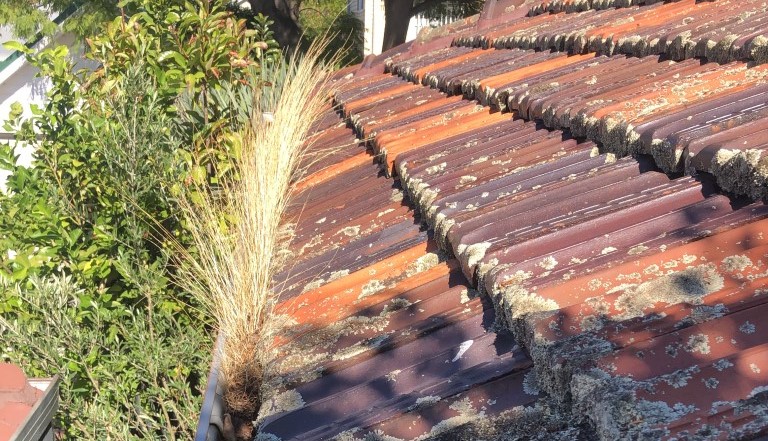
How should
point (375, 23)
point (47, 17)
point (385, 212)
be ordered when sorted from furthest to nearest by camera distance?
point (375, 23)
point (47, 17)
point (385, 212)

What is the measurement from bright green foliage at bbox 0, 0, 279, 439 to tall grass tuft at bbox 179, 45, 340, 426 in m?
0.24

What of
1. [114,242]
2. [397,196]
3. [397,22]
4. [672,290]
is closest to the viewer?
[672,290]

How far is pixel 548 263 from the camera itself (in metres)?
1.98

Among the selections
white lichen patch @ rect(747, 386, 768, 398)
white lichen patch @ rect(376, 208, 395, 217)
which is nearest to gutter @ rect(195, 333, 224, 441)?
white lichen patch @ rect(376, 208, 395, 217)

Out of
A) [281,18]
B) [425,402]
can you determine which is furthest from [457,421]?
[281,18]

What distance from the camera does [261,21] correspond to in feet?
25.1

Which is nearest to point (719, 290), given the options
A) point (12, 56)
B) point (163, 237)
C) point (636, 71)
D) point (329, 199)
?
point (636, 71)

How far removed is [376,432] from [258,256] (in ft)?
5.38

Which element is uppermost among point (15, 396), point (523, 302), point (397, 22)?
point (15, 396)

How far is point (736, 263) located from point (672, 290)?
0.13 m

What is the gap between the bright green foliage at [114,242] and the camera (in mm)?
4117

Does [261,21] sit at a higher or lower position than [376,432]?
higher

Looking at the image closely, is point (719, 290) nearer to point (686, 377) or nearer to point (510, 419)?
point (686, 377)

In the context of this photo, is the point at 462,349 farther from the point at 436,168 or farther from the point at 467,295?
the point at 436,168
